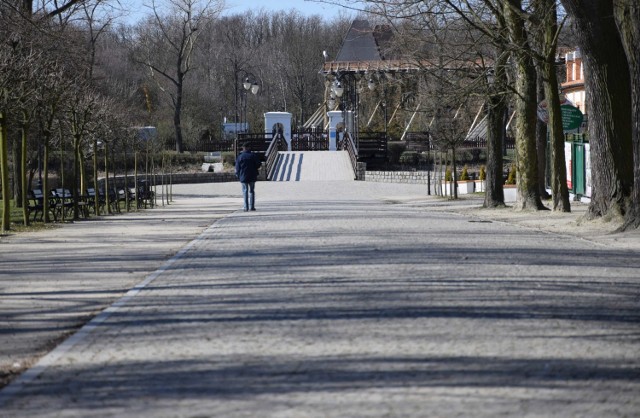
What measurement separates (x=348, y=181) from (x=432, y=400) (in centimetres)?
5534

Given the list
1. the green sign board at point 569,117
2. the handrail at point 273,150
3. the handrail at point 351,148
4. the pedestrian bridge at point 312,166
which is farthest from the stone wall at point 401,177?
the green sign board at point 569,117

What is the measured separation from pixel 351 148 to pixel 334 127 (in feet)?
41.2

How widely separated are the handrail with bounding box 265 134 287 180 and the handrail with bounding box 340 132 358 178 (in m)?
4.29

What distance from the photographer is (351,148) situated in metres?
69.8

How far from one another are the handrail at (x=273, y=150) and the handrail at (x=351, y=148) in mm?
4286

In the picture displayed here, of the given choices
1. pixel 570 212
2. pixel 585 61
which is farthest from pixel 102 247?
pixel 570 212

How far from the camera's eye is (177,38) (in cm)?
9656

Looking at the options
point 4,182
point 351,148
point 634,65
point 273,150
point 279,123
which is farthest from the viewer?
point 279,123

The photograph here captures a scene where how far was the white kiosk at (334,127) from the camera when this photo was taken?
3164 inches

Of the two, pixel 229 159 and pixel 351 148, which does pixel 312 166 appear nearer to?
pixel 351 148

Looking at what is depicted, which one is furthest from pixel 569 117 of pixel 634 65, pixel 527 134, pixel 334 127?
pixel 334 127

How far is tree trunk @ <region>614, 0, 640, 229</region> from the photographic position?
18.2 m

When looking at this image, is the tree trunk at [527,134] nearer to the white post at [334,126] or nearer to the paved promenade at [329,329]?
the paved promenade at [329,329]

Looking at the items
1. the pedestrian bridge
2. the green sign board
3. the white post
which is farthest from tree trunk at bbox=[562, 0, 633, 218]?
the white post
